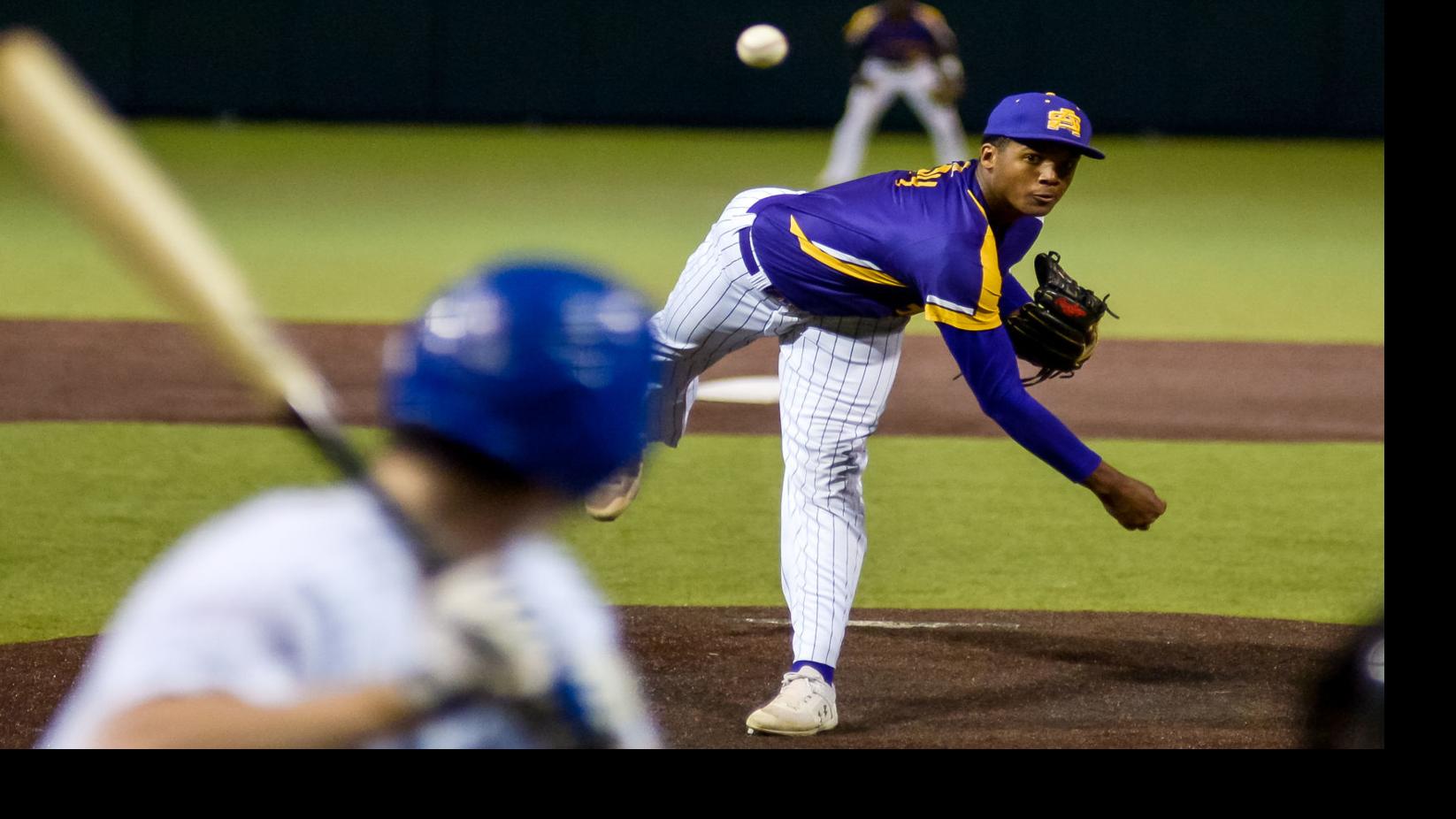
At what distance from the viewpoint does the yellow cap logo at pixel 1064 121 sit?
4766 mm

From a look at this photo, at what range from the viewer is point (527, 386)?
1515mm

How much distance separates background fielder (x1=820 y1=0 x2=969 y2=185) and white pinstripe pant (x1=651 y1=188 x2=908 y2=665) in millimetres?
13227

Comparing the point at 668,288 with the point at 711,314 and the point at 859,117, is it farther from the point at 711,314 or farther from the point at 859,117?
the point at 711,314

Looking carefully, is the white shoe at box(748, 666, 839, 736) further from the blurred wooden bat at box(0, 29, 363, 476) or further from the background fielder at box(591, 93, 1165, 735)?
the blurred wooden bat at box(0, 29, 363, 476)

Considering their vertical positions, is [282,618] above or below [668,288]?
above

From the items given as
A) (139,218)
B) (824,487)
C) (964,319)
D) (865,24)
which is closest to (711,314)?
(824,487)

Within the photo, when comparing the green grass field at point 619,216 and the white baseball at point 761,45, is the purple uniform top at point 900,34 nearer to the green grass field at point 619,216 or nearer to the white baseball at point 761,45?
the green grass field at point 619,216

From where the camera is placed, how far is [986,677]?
5.57 metres

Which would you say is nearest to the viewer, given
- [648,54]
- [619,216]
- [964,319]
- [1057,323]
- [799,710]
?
[964,319]

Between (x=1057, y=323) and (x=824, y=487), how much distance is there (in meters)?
0.77

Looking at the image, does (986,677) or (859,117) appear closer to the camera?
(986,677)

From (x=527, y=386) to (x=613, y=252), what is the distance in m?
13.3

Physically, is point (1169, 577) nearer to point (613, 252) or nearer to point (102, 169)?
point (102, 169)

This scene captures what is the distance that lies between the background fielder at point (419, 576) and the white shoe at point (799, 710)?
3335 mm
